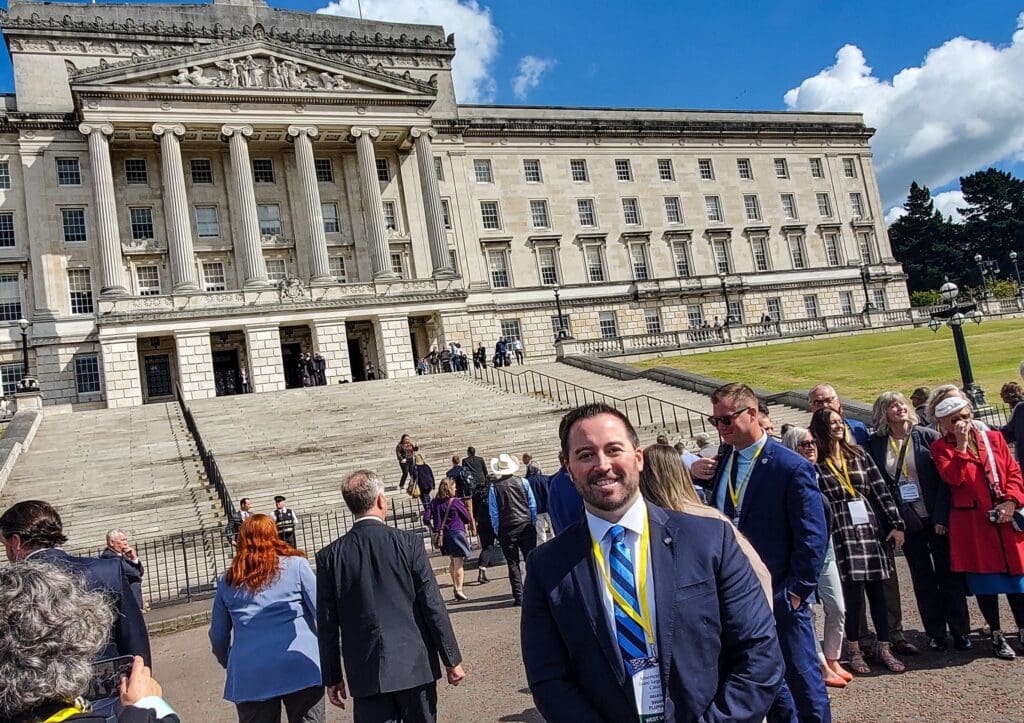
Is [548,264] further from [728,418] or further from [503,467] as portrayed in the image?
[728,418]

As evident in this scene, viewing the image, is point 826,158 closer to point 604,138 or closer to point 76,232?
point 604,138

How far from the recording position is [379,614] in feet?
15.8

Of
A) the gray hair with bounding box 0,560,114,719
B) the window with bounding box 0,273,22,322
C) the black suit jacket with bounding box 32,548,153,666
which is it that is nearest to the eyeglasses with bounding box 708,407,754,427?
the black suit jacket with bounding box 32,548,153,666

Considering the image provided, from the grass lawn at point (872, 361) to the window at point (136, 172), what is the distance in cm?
2880

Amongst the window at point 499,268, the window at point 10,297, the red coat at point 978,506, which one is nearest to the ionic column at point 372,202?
the window at point 499,268

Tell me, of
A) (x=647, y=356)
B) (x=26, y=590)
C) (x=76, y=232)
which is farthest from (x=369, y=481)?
(x=76, y=232)

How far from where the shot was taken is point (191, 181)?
4391 cm

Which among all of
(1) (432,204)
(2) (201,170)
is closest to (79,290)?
(2) (201,170)

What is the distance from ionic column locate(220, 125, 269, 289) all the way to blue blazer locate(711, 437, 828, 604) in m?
38.8

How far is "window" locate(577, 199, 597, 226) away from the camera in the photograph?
2120 inches

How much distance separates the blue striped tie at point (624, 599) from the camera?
3045 millimetres

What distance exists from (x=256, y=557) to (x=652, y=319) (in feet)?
163

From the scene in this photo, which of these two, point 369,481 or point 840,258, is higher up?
point 840,258

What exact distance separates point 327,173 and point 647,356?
22401 millimetres
